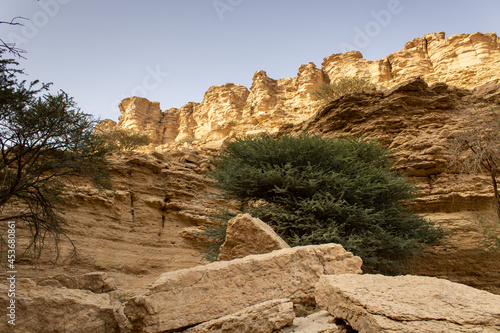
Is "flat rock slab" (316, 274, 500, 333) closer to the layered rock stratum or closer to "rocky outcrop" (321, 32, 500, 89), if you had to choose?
the layered rock stratum

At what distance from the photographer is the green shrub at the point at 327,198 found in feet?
22.8

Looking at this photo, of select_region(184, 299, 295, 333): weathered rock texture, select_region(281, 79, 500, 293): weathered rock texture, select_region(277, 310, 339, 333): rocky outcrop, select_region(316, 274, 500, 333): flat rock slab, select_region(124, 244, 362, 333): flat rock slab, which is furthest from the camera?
select_region(281, 79, 500, 293): weathered rock texture

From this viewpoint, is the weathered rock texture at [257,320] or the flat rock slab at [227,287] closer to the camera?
the weathered rock texture at [257,320]

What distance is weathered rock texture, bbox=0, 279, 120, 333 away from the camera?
3543 mm

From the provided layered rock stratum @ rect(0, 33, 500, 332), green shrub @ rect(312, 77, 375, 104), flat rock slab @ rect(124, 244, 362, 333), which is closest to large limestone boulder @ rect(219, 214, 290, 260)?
layered rock stratum @ rect(0, 33, 500, 332)

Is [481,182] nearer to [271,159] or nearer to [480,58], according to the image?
[271,159]

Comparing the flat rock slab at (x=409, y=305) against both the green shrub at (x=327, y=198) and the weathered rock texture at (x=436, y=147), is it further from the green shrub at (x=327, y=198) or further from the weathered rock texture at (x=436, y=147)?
the weathered rock texture at (x=436, y=147)

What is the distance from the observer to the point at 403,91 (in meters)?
14.9

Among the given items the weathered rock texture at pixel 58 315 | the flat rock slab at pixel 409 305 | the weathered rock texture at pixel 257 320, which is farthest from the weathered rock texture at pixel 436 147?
the weathered rock texture at pixel 58 315

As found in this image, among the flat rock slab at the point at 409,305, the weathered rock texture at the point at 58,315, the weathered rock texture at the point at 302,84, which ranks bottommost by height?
the weathered rock texture at the point at 58,315

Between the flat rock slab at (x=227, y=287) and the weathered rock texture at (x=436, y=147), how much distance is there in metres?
7.81

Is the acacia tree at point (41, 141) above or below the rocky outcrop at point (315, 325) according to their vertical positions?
above

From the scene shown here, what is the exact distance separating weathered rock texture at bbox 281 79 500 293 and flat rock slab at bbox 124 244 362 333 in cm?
781

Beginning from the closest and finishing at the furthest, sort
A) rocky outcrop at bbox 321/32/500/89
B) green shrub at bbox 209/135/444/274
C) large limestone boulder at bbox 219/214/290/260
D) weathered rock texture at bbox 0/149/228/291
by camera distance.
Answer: large limestone boulder at bbox 219/214/290/260
green shrub at bbox 209/135/444/274
weathered rock texture at bbox 0/149/228/291
rocky outcrop at bbox 321/32/500/89
